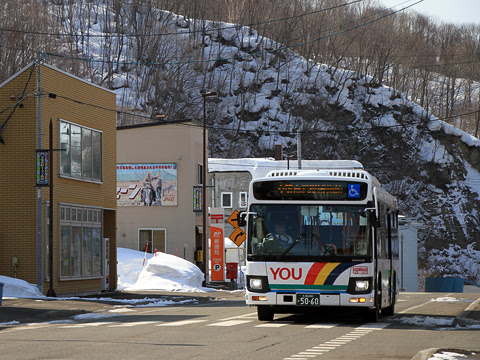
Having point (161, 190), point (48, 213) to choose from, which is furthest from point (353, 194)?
point (161, 190)

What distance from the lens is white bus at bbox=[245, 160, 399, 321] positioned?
16562 millimetres

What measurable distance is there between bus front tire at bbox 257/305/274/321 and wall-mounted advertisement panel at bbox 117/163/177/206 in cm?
3454

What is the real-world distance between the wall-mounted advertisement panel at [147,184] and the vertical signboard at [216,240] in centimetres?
1030

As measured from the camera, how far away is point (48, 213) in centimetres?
2894

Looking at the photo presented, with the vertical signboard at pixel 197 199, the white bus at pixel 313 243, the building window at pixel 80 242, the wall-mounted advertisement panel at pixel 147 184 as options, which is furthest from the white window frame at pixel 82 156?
the wall-mounted advertisement panel at pixel 147 184

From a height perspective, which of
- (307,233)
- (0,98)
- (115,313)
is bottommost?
(115,313)

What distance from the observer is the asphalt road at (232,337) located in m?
11.4

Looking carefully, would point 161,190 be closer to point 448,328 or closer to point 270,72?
point 448,328

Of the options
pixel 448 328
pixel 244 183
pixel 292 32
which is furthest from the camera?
pixel 292 32

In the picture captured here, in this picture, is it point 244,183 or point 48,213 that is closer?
point 48,213

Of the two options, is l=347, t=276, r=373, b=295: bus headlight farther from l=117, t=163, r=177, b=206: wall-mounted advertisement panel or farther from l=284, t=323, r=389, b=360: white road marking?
l=117, t=163, r=177, b=206: wall-mounted advertisement panel

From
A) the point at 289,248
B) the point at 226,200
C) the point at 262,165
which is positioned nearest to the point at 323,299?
the point at 289,248

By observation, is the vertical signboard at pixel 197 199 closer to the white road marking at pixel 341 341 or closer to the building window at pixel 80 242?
the building window at pixel 80 242

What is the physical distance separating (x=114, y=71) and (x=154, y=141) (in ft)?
237
